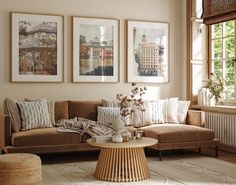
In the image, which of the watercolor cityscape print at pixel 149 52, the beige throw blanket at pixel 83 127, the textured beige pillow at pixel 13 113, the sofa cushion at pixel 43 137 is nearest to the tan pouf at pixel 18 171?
the sofa cushion at pixel 43 137

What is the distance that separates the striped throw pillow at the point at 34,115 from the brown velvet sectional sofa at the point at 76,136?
15cm

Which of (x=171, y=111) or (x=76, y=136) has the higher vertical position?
(x=171, y=111)

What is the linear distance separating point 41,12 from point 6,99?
1.51 m

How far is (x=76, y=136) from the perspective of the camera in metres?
5.28

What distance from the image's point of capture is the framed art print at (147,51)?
21.9 feet

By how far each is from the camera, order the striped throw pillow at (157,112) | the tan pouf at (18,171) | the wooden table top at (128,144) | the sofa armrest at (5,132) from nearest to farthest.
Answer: the tan pouf at (18,171) → the wooden table top at (128,144) → the sofa armrest at (5,132) → the striped throw pillow at (157,112)

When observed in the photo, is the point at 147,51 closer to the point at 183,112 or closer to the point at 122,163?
the point at 183,112

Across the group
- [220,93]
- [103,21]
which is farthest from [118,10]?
Result: [220,93]

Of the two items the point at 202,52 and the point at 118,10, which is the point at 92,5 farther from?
the point at 202,52

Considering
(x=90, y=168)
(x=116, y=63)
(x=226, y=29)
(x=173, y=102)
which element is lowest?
(x=90, y=168)

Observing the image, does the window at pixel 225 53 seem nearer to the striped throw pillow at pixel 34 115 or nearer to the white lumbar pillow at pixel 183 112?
the white lumbar pillow at pixel 183 112

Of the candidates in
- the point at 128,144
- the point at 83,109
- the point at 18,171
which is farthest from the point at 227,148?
the point at 18,171

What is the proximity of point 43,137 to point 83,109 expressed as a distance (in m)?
1.07

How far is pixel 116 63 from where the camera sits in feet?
21.6
